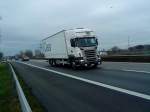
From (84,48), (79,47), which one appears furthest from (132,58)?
(79,47)

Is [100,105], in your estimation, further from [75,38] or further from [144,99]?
[75,38]

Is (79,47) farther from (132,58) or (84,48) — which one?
(132,58)

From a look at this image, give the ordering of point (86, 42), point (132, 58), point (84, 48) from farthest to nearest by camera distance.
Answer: point (132, 58), point (86, 42), point (84, 48)

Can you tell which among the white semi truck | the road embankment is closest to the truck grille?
the white semi truck

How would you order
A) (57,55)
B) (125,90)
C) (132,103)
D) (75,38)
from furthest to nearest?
(57,55)
(75,38)
(125,90)
(132,103)

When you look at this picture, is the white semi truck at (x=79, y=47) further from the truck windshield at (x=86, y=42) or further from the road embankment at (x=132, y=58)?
the road embankment at (x=132, y=58)

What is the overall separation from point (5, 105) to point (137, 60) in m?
26.6

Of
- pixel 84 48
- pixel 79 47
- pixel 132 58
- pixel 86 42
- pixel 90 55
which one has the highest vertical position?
pixel 86 42

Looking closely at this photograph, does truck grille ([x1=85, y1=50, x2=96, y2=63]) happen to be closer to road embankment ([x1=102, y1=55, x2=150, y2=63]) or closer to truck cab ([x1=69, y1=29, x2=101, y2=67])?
truck cab ([x1=69, y1=29, x2=101, y2=67])

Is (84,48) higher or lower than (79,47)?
lower

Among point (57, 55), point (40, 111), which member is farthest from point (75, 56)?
point (40, 111)

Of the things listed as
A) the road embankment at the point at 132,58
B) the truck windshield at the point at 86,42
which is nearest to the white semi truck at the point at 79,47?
the truck windshield at the point at 86,42

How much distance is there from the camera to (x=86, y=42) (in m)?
29.8

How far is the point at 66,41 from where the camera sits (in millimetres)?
31750
